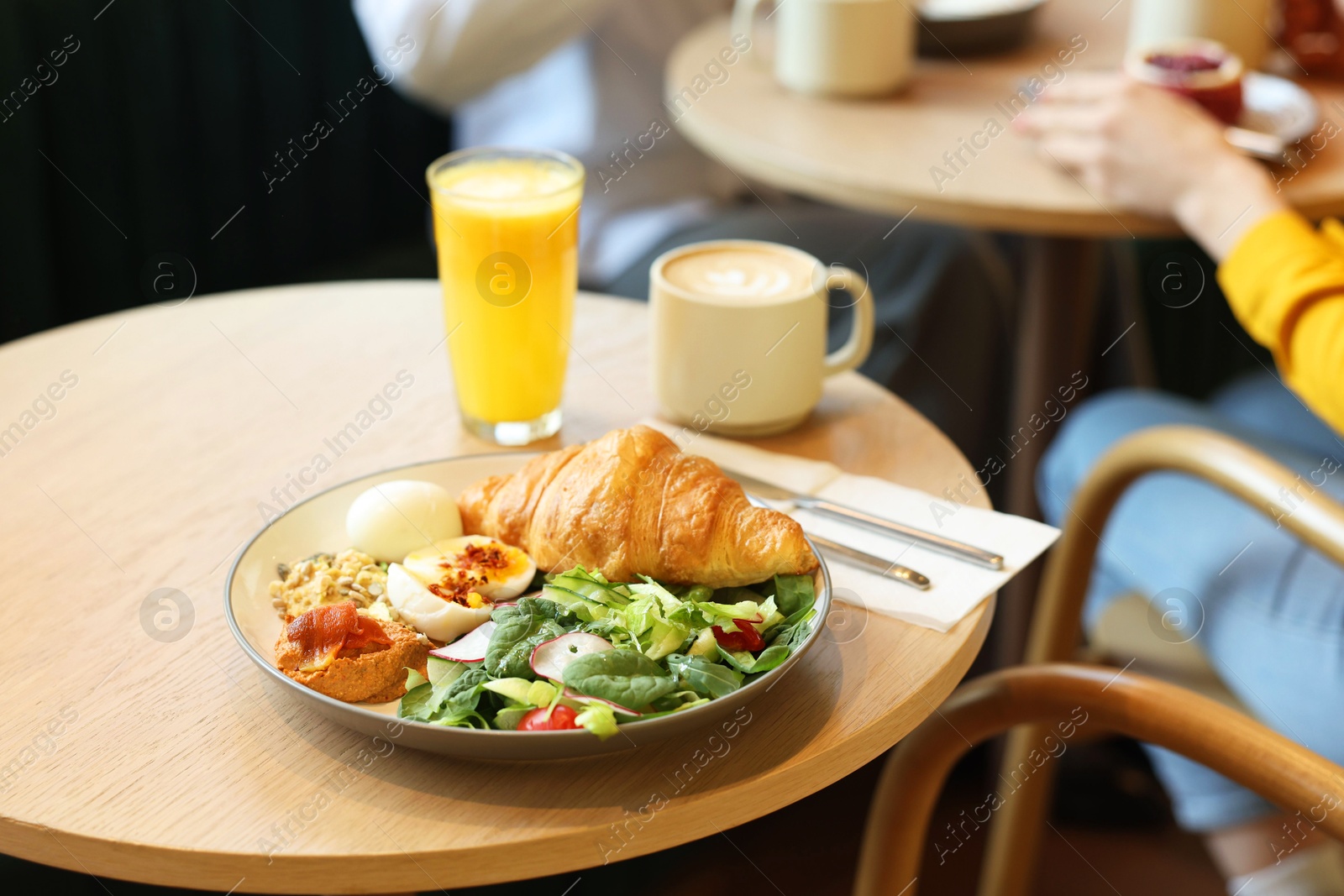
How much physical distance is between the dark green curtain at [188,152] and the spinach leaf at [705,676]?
52.2 inches

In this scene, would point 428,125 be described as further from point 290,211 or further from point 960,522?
point 960,522

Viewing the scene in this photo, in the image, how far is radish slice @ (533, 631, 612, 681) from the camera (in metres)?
0.55


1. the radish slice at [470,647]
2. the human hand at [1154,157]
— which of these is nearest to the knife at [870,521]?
the radish slice at [470,647]

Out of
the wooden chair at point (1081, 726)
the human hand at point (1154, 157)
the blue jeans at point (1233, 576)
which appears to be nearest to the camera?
the wooden chair at point (1081, 726)

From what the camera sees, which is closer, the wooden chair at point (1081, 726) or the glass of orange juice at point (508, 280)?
the wooden chair at point (1081, 726)

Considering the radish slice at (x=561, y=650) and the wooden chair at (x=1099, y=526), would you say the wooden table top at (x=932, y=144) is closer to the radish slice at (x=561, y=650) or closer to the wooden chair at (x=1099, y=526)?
the wooden chair at (x=1099, y=526)

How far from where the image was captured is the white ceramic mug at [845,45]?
1.40m

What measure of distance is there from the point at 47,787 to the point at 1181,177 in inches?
41.6

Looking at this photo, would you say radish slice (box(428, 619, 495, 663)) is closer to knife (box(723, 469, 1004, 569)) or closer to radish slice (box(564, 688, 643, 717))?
radish slice (box(564, 688, 643, 717))

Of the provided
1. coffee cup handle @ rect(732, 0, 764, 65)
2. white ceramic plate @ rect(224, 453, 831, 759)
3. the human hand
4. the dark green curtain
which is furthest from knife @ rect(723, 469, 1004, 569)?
the dark green curtain

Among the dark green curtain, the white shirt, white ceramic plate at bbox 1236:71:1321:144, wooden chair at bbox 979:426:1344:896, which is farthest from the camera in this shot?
the white shirt

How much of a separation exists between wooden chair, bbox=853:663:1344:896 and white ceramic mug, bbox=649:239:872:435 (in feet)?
0.80

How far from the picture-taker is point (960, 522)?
76cm

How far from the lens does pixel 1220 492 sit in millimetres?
1078
